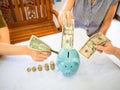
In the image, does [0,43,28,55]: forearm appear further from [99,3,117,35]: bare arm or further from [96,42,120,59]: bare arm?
[99,3,117,35]: bare arm

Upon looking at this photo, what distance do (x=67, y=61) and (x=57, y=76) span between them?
0.35ft

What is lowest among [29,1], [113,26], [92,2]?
[113,26]

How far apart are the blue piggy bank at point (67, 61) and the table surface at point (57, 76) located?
53 mm

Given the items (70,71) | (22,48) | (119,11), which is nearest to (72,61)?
(70,71)

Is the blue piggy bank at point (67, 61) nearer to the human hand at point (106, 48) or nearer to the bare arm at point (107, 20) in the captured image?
the human hand at point (106, 48)

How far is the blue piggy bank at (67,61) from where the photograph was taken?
682mm

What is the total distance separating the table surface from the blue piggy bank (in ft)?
0.17

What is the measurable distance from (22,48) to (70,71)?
0.94ft

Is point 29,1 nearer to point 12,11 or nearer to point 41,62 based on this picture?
point 12,11

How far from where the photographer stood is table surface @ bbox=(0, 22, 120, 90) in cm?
69

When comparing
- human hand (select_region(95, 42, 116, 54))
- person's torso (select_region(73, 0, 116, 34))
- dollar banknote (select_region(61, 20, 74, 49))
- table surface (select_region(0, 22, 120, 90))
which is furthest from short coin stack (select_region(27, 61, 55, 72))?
person's torso (select_region(73, 0, 116, 34))

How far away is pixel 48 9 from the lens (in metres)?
1.61

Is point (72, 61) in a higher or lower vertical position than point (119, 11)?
higher

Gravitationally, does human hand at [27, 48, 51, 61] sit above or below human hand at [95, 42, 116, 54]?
below
